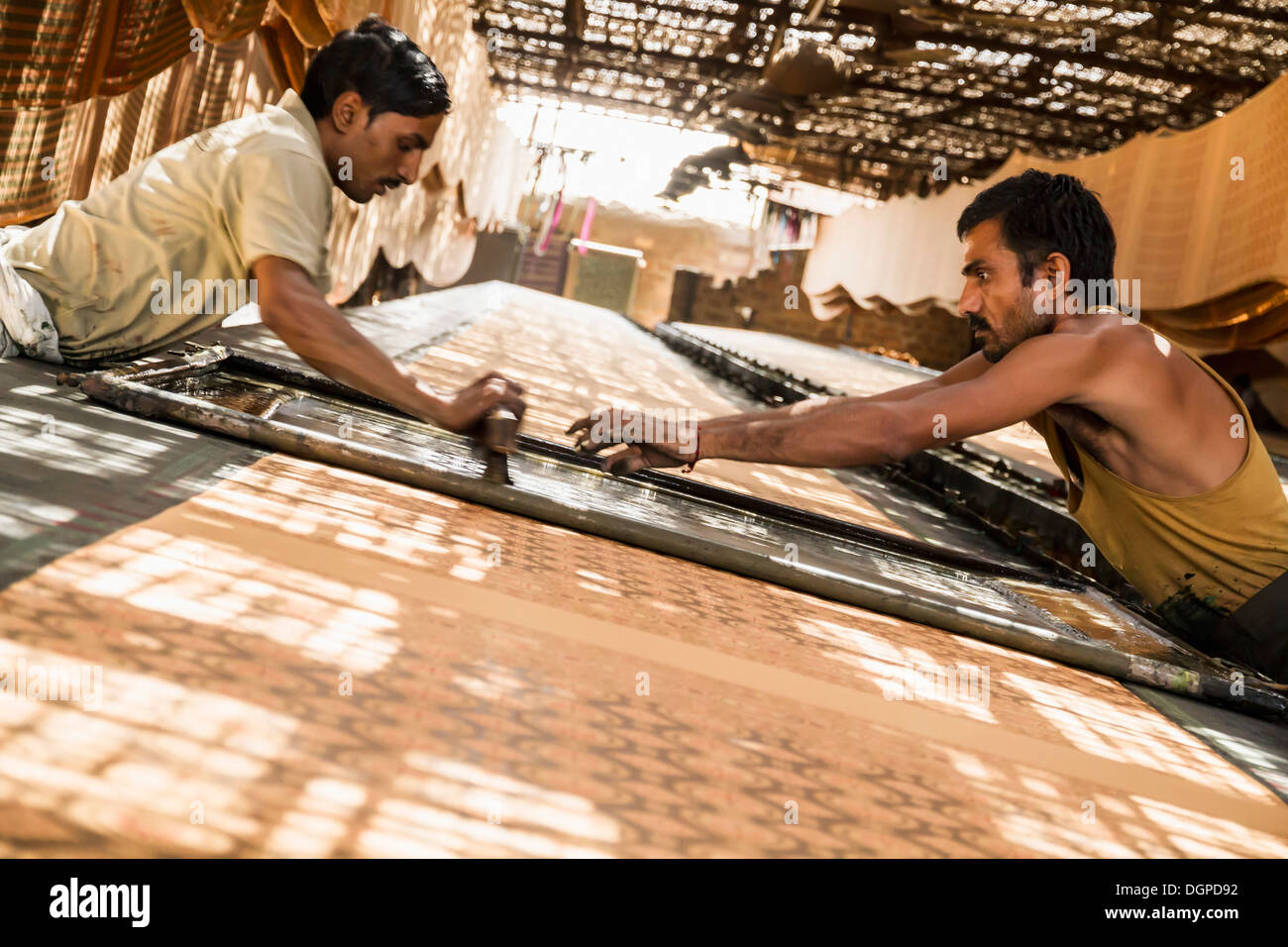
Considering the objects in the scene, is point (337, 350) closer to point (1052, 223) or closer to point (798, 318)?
point (1052, 223)

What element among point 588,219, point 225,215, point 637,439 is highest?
point 588,219

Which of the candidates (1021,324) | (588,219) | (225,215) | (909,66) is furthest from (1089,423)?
(588,219)

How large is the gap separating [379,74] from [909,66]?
9.38 metres

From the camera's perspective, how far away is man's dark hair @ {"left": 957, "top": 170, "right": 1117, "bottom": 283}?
190 centimetres

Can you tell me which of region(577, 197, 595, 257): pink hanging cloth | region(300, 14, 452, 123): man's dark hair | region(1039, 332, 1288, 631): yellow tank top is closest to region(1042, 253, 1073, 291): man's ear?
region(1039, 332, 1288, 631): yellow tank top

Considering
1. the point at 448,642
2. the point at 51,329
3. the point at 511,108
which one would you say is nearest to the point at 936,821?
the point at 448,642

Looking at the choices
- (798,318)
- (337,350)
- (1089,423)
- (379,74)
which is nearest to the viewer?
(337,350)

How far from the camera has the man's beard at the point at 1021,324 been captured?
195 cm

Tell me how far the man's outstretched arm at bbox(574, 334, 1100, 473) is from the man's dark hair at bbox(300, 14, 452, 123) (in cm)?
76

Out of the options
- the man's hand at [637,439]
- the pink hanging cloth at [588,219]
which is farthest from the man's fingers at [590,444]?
the pink hanging cloth at [588,219]

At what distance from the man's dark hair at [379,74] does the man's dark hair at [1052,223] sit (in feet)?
3.40

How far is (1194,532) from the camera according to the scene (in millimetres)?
1985

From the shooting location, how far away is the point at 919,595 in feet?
5.28
